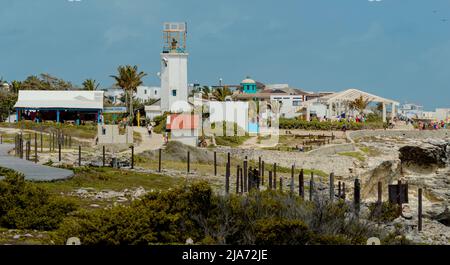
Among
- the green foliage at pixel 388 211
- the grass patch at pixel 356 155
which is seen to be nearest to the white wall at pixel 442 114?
the grass patch at pixel 356 155

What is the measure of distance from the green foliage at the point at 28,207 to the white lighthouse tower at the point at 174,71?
148ft

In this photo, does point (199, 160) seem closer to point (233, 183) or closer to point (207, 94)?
point (233, 183)

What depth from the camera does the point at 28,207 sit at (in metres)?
11.9

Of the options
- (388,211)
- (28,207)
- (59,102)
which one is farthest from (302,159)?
(28,207)

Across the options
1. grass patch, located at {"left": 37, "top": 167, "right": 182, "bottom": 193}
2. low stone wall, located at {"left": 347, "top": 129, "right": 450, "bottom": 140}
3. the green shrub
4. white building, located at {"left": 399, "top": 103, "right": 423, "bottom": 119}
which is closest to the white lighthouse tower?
low stone wall, located at {"left": 347, "top": 129, "right": 450, "bottom": 140}

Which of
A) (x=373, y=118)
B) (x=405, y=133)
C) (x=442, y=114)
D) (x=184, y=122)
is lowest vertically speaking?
(x=405, y=133)

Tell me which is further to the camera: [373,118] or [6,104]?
[373,118]

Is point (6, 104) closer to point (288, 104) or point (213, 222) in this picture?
point (288, 104)

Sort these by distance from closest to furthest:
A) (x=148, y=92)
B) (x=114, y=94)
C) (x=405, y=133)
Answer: (x=405, y=133)
(x=148, y=92)
(x=114, y=94)

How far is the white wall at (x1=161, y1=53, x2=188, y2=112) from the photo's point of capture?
58.2 metres

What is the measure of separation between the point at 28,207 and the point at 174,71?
1848 inches

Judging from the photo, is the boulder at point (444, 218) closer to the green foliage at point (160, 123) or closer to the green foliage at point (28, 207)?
the green foliage at point (28, 207)

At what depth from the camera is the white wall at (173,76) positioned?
58.2 meters
